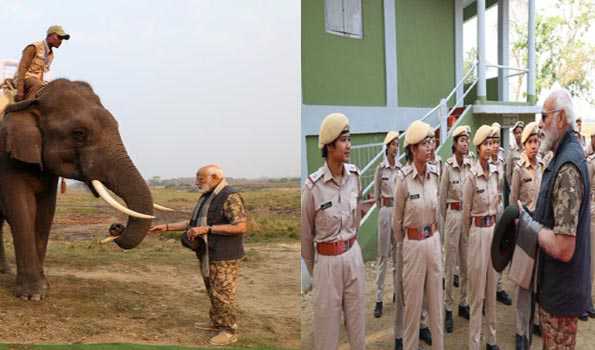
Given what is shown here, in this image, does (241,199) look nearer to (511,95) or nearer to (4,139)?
(4,139)

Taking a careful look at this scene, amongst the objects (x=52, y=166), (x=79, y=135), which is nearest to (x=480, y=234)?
(x=79, y=135)

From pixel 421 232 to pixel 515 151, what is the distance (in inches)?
46.9

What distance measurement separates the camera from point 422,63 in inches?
124

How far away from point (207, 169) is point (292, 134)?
21.7 inches

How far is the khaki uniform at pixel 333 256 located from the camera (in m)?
2.78

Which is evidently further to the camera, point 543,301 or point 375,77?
point 375,77

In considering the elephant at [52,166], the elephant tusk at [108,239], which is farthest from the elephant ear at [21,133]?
the elephant tusk at [108,239]

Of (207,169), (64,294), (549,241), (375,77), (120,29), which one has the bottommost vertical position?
(64,294)

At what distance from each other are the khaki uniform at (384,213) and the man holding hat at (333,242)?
35cm

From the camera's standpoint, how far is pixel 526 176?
3.67 meters

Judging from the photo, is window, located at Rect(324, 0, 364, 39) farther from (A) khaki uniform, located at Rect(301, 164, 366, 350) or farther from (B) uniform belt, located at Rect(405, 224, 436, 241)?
(B) uniform belt, located at Rect(405, 224, 436, 241)

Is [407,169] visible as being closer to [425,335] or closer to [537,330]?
[425,335]

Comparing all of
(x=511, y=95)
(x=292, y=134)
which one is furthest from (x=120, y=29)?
(x=511, y=95)

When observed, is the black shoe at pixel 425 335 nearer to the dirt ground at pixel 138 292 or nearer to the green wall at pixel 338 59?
the dirt ground at pixel 138 292
